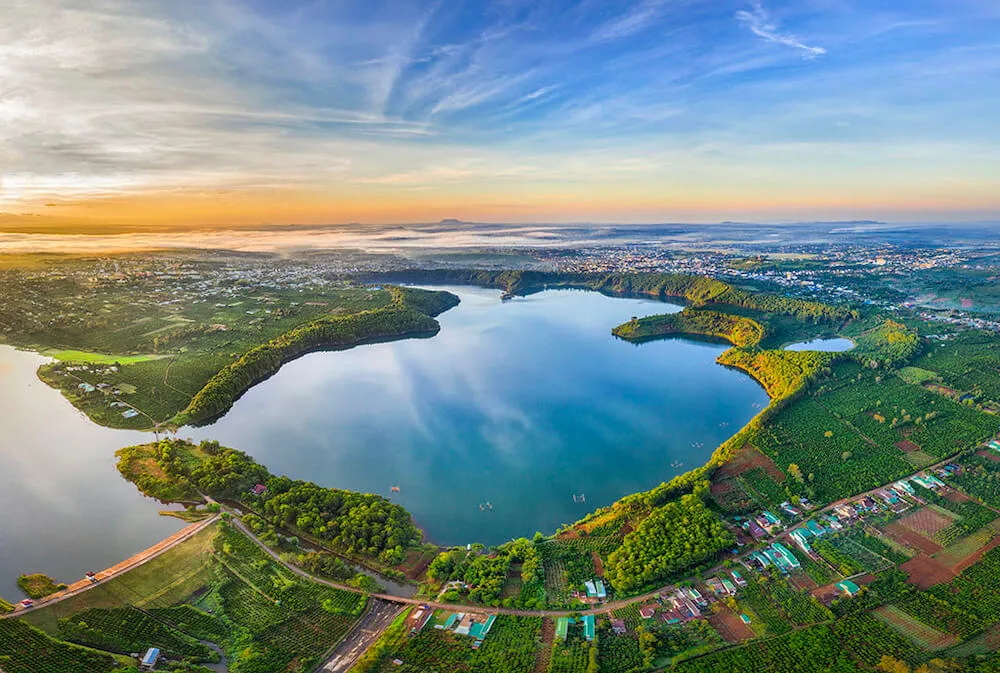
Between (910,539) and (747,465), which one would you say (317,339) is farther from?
(910,539)

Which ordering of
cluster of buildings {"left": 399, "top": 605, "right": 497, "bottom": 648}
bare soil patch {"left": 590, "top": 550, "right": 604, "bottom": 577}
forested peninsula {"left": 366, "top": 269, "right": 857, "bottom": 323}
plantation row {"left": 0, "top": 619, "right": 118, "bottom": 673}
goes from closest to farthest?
plantation row {"left": 0, "top": 619, "right": 118, "bottom": 673} < cluster of buildings {"left": 399, "top": 605, "right": 497, "bottom": 648} < bare soil patch {"left": 590, "top": 550, "right": 604, "bottom": 577} < forested peninsula {"left": 366, "top": 269, "right": 857, "bottom": 323}

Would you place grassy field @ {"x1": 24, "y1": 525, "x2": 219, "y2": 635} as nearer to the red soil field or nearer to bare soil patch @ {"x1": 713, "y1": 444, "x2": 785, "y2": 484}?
bare soil patch @ {"x1": 713, "y1": 444, "x2": 785, "y2": 484}

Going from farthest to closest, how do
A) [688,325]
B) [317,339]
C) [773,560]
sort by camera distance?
[688,325], [317,339], [773,560]

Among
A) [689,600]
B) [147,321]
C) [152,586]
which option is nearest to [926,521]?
[689,600]

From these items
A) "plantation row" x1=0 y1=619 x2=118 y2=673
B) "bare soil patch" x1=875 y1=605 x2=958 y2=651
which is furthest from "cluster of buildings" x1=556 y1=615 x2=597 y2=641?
"plantation row" x1=0 y1=619 x2=118 y2=673

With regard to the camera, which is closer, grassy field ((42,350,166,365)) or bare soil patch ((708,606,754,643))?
bare soil patch ((708,606,754,643))

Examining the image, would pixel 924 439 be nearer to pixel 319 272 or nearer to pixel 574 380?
pixel 574 380
